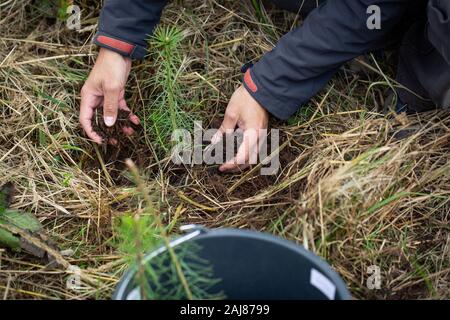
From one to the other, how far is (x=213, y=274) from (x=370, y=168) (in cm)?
48

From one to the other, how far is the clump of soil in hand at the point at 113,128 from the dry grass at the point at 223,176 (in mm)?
53

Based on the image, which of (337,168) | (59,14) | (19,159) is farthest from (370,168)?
(59,14)

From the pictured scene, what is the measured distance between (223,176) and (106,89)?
39cm

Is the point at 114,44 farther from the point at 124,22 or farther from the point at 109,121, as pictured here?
the point at 109,121

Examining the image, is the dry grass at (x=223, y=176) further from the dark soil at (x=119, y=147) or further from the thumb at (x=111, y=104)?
the thumb at (x=111, y=104)

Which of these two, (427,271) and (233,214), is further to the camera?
(233,214)

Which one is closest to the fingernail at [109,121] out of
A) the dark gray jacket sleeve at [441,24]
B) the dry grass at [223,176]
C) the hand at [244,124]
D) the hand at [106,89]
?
the hand at [106,89]

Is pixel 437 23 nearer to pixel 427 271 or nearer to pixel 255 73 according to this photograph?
pixel 255 73

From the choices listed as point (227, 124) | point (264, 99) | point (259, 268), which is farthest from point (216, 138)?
point (259, 268)

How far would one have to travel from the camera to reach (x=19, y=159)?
1622 millimetres

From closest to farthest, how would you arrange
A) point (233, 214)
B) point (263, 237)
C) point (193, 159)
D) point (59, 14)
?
1. point (263, 237)
2. point (233, 214)
3. point (193, 159)
4. point (59, 14)

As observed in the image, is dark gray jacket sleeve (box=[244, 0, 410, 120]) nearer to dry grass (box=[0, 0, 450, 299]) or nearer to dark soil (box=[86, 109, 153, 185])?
dry grass (box=[0, 0, 450, 299])

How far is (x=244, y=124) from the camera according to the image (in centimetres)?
158

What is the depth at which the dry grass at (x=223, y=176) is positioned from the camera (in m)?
1.32
